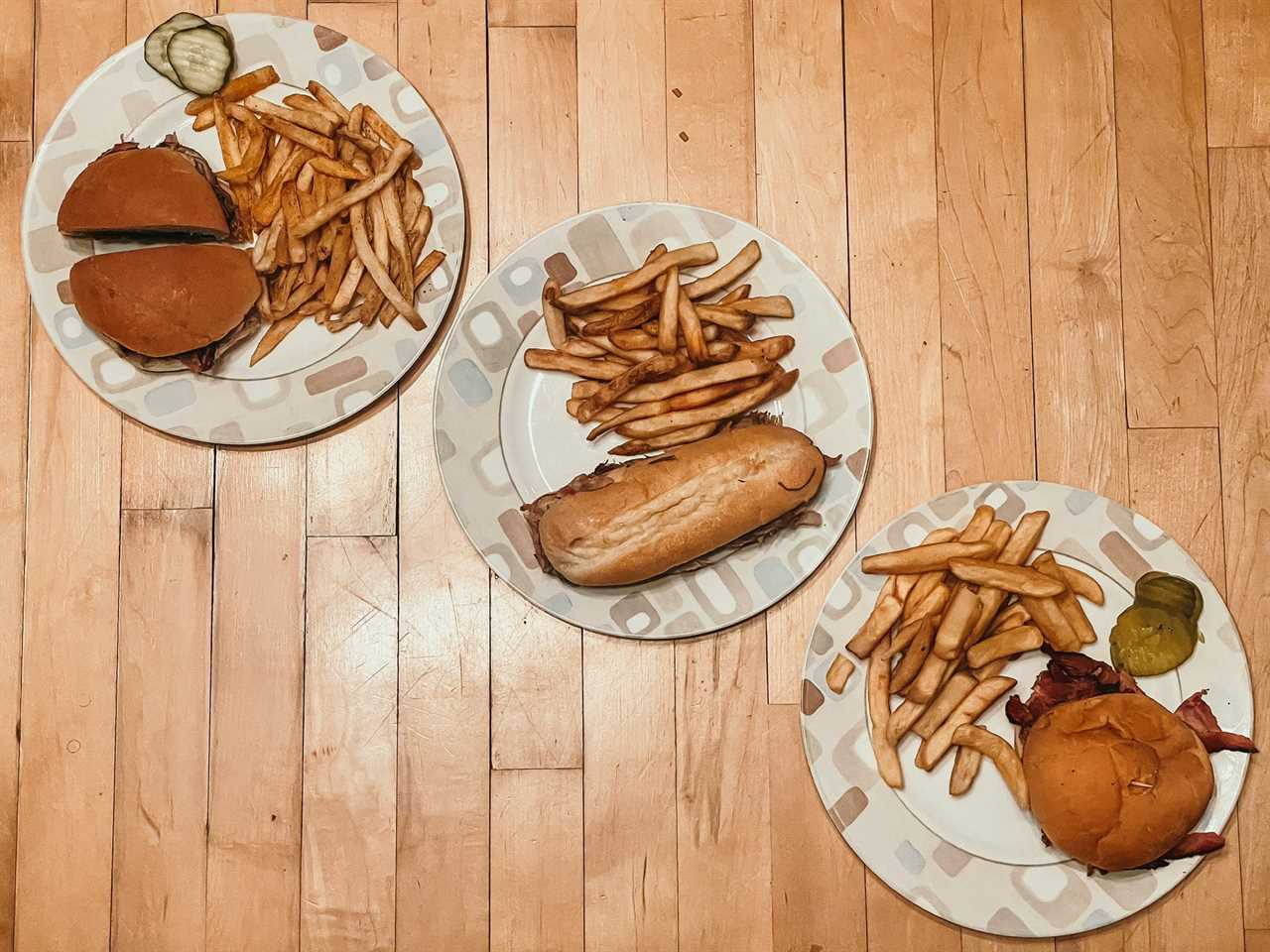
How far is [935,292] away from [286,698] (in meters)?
2.21

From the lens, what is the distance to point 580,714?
9.97 feet

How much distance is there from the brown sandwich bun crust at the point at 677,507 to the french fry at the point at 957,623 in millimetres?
494

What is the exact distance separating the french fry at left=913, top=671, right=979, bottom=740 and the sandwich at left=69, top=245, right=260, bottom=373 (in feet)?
6.96

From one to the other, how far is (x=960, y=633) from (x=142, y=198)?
2425mm

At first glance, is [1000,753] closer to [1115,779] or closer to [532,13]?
[1115,779]

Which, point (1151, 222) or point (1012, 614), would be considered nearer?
point (1012, 614)

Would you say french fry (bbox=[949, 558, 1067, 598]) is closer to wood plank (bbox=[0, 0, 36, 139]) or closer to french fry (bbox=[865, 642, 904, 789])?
french fry (bbox=[865, 642, 904, 789])

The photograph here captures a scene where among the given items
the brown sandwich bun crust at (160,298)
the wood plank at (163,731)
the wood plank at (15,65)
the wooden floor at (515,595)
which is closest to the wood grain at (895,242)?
the wooden floor at (515,595)

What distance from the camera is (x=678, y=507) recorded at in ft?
8.96

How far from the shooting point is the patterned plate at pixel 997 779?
9.42 ft

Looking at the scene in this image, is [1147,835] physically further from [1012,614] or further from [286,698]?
[286,698]

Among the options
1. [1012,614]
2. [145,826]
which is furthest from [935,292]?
[145,826]

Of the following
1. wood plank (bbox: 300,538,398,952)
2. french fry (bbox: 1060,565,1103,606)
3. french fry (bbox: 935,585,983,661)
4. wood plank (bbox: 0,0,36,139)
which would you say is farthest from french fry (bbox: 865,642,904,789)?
wood plank (bbox: 0,0,36,139)

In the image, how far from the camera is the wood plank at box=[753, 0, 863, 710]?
10.3 feet
